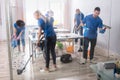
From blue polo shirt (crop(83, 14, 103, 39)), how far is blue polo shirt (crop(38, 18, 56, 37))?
0.81 metres

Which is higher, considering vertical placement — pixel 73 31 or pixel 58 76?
pixel 73 31

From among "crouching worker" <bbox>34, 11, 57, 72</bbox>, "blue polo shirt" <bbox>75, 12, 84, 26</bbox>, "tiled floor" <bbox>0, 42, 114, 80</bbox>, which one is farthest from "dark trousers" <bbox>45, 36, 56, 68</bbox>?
"blue polo shirt" <bbox>75, 12, 84, 26</bbox>

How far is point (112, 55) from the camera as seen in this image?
3.92 metres

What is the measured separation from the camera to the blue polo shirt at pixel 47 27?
3.24m

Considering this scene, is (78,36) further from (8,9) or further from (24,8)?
(8,9)

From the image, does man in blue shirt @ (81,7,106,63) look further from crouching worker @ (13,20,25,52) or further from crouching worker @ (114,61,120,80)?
crouching worker @ (114,61,120,80)

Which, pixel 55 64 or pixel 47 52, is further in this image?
pixel 55 64

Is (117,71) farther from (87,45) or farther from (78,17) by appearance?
(87,45)

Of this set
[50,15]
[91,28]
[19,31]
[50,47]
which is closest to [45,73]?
[50,47]

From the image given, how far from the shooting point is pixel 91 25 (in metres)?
3.84

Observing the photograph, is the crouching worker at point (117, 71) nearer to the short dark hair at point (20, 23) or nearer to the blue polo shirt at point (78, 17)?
the short dark hair at point (20, 23)

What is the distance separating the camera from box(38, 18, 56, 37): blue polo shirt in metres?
3.24

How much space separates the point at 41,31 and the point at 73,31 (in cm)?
76

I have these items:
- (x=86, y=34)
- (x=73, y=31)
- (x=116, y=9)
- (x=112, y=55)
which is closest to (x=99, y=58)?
(x=112, y=55)
